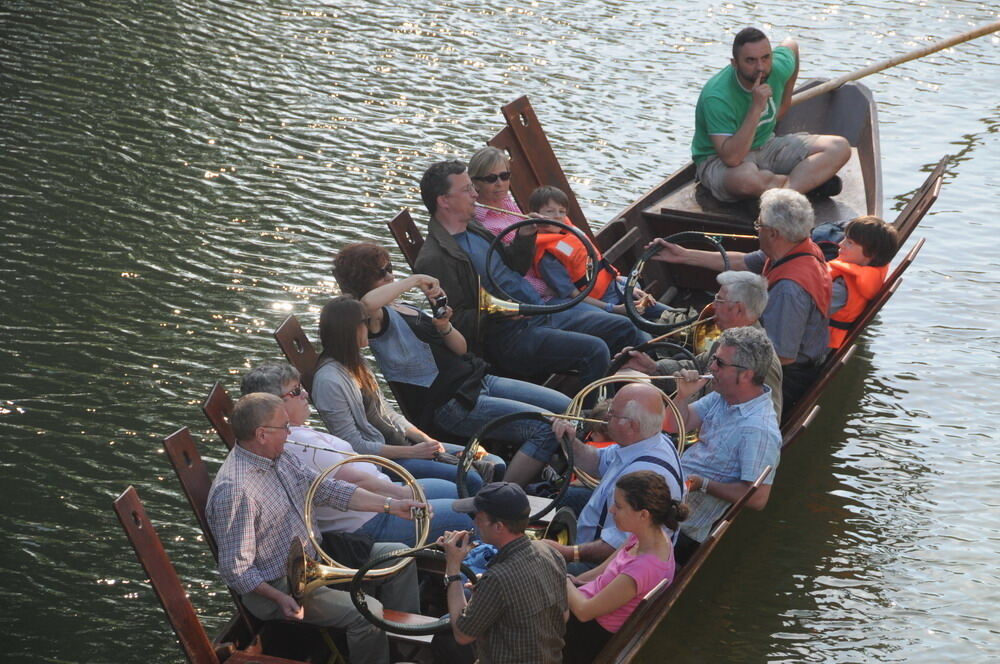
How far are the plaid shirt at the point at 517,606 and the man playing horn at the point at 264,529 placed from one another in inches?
24.6

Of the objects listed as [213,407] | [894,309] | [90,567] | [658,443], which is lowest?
[894,309]

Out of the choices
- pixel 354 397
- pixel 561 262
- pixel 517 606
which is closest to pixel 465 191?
pixel 561 262

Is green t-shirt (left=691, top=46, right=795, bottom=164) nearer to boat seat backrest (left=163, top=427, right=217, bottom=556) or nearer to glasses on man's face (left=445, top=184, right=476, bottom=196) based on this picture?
glasses on man's face (left=445, top=184, right=476, bottom=196)

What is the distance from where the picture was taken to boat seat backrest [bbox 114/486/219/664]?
14.6 feet

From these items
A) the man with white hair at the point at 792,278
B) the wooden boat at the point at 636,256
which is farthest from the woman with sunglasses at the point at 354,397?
the man with white hair at the point at 792,278

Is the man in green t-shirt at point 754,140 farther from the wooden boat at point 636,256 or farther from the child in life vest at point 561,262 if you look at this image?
the child in life vest at point 561,262

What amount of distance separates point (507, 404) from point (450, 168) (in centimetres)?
139

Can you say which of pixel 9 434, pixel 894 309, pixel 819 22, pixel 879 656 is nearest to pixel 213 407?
pixel 9 434

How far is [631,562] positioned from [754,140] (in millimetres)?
5315

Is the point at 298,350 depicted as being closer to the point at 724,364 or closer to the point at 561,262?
the point at 561,262

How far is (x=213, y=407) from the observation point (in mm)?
5277

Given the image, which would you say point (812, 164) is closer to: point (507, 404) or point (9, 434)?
point (507, 404)

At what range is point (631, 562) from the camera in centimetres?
465

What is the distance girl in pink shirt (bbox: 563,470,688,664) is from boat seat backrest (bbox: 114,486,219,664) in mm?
1445
